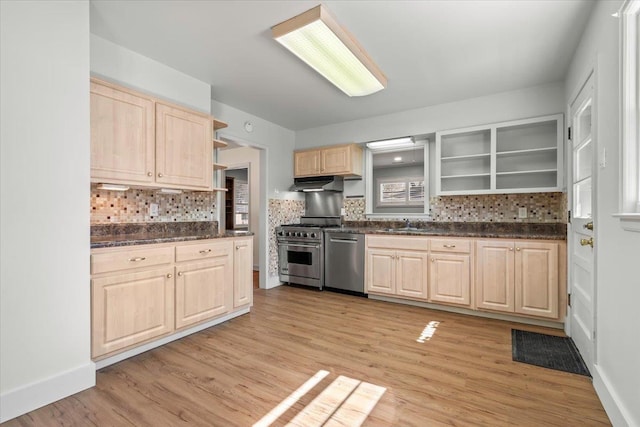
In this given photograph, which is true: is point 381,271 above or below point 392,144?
below

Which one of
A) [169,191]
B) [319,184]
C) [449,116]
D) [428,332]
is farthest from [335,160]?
[428,332]

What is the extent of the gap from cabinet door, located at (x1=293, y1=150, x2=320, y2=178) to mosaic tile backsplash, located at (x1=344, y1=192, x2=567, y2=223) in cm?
184

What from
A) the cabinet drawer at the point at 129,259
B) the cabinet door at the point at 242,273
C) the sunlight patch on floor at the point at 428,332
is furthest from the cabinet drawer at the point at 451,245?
the cabinet drawer at the point at 129,259

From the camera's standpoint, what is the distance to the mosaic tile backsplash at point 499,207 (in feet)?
11.2

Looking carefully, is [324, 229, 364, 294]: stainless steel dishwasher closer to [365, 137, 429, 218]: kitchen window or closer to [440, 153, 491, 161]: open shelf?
[365, 137, 429, 218]: kitchen window

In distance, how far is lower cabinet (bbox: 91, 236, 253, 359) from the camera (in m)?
2.11

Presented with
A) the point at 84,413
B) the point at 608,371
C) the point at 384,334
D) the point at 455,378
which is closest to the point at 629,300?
the point at 608,371

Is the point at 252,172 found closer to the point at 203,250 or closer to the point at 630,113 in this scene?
the point at 203,250

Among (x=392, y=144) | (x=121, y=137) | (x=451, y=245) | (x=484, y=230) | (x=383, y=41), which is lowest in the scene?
(x=451, y=245)

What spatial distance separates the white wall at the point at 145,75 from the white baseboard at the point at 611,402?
12.7 feet

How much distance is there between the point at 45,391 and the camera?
1761 millimetres

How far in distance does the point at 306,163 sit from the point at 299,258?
1546 mm

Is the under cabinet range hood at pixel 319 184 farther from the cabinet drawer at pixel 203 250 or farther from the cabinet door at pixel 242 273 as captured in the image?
the cabinet drawer at pixel 203 250

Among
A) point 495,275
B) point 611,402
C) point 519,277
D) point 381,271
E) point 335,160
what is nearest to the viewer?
point 611,402
